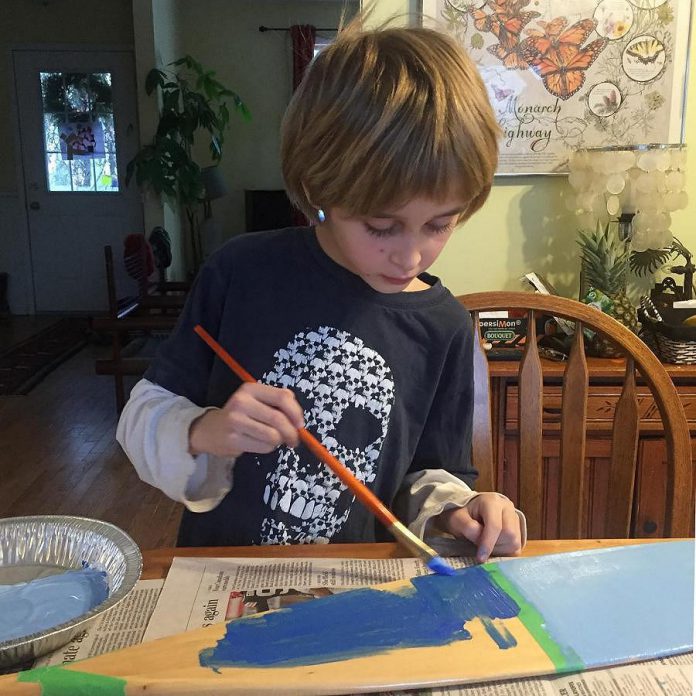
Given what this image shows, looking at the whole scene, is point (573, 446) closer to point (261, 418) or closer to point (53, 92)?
point (261, 418)

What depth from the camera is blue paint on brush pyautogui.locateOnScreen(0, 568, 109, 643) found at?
60 centimetres

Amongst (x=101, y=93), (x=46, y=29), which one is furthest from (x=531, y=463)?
(x=46, y=29)

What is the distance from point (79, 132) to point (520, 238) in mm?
4338

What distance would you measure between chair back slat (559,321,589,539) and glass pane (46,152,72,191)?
504cm

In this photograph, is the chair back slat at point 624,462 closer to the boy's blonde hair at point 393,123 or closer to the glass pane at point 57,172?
the boy's blonde hair at point 393,123

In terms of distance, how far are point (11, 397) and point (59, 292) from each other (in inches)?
82.1

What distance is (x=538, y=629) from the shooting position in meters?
0.58

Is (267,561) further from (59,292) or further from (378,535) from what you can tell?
(59,292)

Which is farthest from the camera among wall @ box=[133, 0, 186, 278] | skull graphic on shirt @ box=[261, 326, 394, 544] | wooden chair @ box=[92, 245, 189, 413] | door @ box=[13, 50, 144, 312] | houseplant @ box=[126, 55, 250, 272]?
door @ box=[13, 50, 144, 312]

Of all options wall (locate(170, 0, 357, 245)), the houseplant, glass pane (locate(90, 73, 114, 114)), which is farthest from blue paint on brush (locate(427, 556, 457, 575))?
glass pane (locate(90, 73, 114, 114))

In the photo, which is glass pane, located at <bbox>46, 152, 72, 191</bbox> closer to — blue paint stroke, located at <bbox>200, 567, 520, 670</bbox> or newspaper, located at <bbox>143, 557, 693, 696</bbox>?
newspaper, located at <bbox>143, 557, 693, 696</bbox>

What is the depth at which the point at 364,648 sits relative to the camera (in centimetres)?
55

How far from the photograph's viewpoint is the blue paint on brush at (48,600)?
0.60m

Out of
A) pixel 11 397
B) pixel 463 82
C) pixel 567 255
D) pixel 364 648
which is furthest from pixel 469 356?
pixel 11 397
